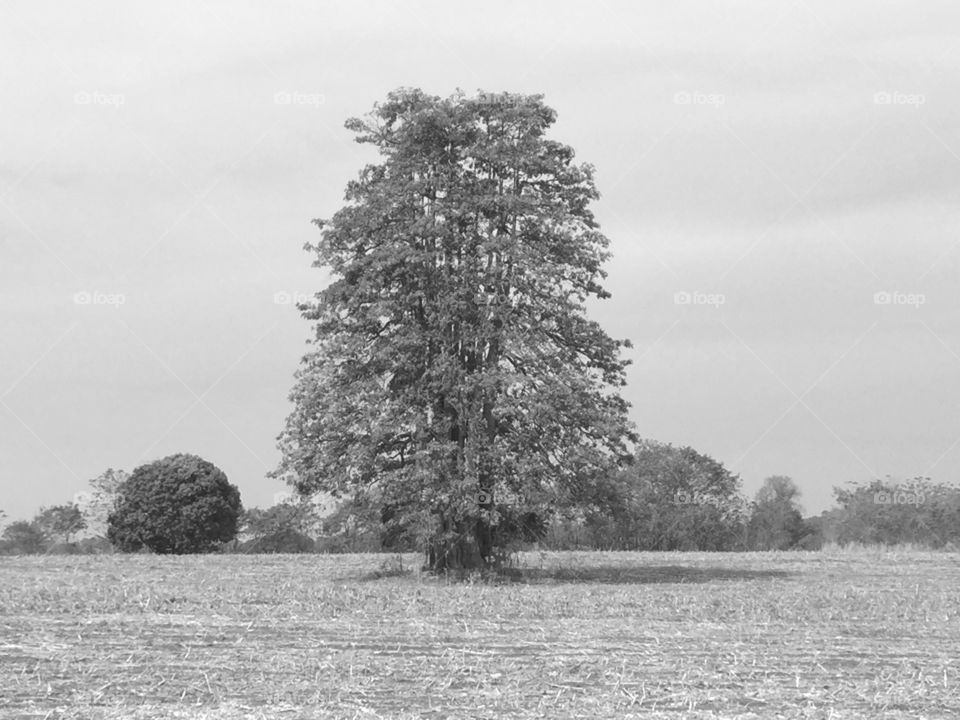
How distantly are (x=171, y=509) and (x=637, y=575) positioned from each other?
24.4m

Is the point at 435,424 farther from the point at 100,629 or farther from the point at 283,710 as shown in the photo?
the point at 283,710

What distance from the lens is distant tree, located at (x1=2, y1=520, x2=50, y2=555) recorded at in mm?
72062

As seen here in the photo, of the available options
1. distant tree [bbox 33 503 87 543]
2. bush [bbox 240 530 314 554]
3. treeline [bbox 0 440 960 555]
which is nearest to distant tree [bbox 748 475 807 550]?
treeline [bbox 0 440 960 555]

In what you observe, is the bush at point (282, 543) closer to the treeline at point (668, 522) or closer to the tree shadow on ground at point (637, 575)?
the treeline at point (668, 522)

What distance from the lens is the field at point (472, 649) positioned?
14.7m

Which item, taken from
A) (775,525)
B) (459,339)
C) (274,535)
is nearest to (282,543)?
(274,535)

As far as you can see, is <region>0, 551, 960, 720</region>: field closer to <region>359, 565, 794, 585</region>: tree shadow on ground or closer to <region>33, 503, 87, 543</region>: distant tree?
<region>359, 565, 794, 585</region>: tree shadow on ground

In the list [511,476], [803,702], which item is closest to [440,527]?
[511,476]

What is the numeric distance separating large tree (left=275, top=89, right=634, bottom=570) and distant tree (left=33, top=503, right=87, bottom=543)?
43.9 m

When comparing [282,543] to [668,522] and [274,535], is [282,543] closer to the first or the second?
[274,535]

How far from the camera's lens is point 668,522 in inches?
2694

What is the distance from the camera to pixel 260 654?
59.2 feet

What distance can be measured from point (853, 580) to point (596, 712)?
78.5ft

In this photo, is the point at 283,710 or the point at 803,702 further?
the point at 803,702
